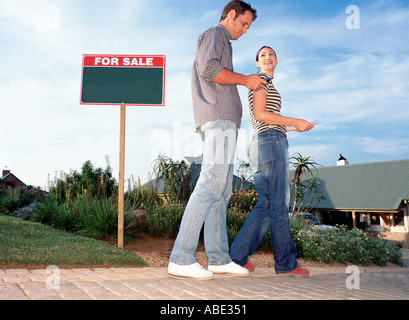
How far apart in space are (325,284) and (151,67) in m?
4.14

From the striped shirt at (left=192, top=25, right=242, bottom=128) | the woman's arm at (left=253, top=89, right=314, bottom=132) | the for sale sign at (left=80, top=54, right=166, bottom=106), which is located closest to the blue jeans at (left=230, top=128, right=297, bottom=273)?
the woman's arm at (left=253, top=89, right=314, bottom=132)

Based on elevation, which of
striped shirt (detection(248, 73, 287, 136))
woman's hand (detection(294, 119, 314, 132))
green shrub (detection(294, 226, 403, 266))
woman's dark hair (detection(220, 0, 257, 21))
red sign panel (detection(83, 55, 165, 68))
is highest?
red sign panel (detection(83, 55, 165, 68))

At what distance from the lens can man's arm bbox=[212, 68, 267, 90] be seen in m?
3.03

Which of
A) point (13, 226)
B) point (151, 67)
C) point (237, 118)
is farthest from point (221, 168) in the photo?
point (13, 226)

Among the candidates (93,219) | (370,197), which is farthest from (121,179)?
(370,197)

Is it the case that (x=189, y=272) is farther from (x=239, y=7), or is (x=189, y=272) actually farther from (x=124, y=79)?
(x=124, y=79)

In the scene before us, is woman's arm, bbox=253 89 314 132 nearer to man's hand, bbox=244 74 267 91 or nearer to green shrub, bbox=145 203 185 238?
man's hand, bbox=244 74 267 91

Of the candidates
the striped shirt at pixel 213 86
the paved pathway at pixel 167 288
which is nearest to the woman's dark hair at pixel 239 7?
the striped shirt at pixel 213 86

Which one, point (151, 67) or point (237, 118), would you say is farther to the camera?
Result: point (151, 67)

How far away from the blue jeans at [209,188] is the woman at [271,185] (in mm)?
423

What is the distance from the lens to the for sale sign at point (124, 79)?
5.80 m

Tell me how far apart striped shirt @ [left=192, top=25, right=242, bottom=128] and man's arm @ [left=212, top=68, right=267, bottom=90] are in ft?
0.13

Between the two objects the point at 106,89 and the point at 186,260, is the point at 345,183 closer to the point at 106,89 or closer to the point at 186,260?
the point at 106,89

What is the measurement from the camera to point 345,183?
79.9 feet
